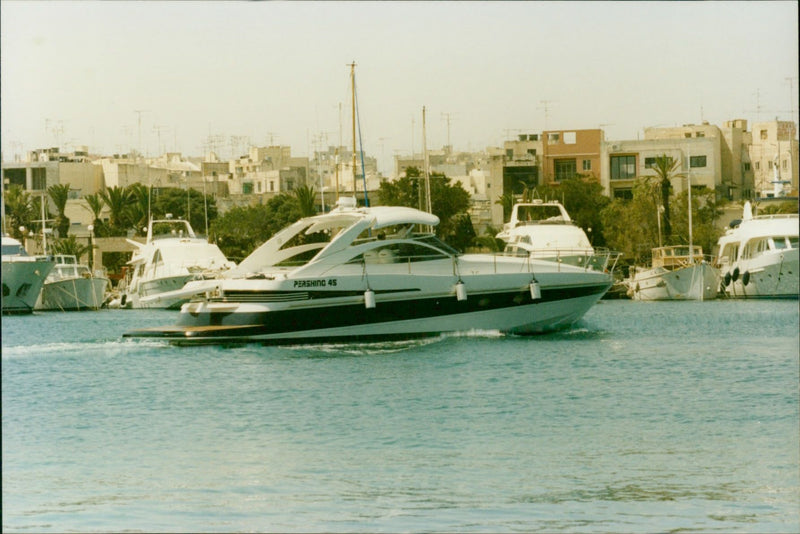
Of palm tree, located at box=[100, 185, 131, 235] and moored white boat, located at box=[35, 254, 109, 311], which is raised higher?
palm tree, located at box=[100, 185, 131, 235]

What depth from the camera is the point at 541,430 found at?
54.3 feet

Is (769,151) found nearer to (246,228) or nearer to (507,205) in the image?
(507,205)

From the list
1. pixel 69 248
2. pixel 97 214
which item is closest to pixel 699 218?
pixel 97 214

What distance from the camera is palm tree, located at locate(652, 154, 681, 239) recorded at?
5553 centimetres

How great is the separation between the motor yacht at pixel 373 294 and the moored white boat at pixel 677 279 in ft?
72.0

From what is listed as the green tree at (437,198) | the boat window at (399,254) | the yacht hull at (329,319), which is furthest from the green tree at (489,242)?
the yacht hull at (329,319)

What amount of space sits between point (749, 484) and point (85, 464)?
735cm

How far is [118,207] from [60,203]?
9.52 ft

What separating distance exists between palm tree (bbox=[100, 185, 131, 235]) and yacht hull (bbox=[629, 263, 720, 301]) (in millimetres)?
28340

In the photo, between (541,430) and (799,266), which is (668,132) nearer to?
(799,266)

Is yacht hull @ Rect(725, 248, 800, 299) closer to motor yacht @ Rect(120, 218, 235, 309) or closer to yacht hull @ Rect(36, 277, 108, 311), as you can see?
motor yacht @ Rect(120, 218, 235, 309)

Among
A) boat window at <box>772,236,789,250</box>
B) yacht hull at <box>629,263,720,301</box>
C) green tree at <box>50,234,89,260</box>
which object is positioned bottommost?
yacht hull at <box>629,263,720,301</box>

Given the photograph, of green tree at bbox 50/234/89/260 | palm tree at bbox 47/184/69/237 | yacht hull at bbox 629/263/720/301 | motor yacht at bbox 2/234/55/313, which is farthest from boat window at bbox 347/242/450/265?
palm tree at bbox 47/184/69/237

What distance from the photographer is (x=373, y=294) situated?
23906 mm
